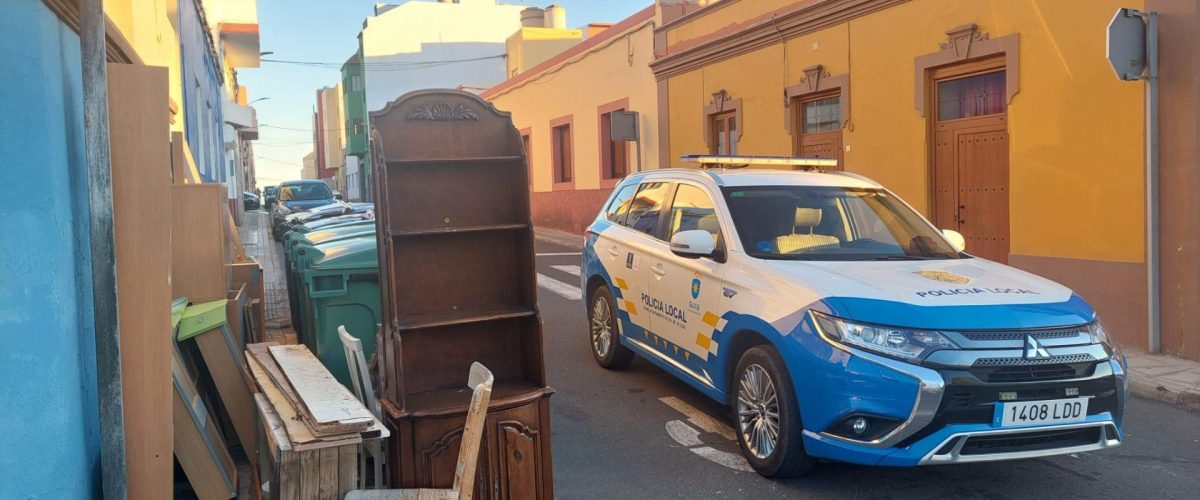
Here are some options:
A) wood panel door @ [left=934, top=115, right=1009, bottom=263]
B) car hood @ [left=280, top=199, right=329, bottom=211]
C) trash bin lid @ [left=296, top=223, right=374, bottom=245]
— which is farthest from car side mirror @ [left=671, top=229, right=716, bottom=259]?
car hood @ [left=280, top=199, right=329, bottom=211]

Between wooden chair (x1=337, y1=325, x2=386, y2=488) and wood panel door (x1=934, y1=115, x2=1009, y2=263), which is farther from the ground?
wood panel door (x1=934, y1=115, x2=1009, y2=263)

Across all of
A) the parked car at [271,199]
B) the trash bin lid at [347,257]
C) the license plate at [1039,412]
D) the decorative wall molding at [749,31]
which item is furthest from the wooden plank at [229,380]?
the parked car at [271,199]

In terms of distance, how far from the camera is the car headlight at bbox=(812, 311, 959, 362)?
4.13 metres

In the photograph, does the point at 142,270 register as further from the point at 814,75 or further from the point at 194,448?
the point at 814,75

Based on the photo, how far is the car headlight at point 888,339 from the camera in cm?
413

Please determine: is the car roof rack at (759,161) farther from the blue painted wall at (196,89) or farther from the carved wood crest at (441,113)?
the blue painted wall at (196,89)

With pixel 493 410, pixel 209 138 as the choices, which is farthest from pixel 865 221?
pixel 209 138

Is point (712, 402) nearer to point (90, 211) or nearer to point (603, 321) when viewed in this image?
point (603, 321)

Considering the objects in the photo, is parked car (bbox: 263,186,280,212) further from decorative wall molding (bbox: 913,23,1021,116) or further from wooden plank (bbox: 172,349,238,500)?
wooden plank (bbox: 172,349,238,500)

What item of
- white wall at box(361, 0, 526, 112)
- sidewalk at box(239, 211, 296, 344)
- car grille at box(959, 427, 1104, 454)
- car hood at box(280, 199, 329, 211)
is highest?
white wall at box(361, 0, 526, 112)

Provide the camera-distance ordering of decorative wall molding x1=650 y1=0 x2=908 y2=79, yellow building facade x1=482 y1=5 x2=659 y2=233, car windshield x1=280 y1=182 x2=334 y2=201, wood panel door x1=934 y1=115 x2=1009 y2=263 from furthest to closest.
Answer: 1. car windshield x1=280 y1=182 x2=334 y2=201
2. yellow building facade x1=482 y1=5 x2=659 y2=233
3. decorative wall molding x1=650 y1=0 x2=908 y2=79
4. wood panel door x1=934 y1=115 x2=1009 y2=263

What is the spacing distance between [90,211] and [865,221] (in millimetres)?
4406

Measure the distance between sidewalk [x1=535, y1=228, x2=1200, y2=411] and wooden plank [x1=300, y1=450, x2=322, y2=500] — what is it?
592 centimetres

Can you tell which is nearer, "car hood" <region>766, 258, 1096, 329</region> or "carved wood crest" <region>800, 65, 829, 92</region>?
"car hood" <region>766, 258, 1096, 329</region>
